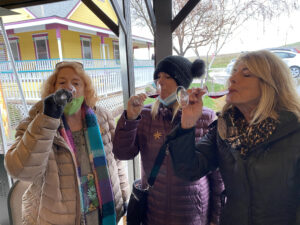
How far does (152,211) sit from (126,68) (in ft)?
4.00

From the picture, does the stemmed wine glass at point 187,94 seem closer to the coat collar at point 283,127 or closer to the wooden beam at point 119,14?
the coat collar at point 283,127

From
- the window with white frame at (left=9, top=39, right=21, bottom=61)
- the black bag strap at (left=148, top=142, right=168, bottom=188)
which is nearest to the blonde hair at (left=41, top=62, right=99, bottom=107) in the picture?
the black bag strap at (left=148, top=142, right=168, bottom=188)

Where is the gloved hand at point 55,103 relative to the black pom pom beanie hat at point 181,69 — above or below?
below

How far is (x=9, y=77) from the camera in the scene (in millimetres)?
3430

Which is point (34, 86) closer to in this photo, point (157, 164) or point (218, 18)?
point (218, 18)

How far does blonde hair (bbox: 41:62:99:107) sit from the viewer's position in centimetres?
117

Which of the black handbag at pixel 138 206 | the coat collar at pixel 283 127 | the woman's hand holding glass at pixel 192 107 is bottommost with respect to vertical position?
the black handbag at pixel 138 206

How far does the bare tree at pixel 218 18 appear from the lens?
178 centimetres

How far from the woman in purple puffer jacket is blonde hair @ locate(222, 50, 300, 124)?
0.31 metres

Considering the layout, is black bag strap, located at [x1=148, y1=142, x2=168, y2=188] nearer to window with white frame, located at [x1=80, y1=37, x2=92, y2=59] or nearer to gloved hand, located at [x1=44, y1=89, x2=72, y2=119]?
gloved hand, located at [x1=44, y1=89, x2=72, y2=119]

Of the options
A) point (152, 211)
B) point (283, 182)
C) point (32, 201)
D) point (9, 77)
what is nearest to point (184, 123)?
point (283, 182)

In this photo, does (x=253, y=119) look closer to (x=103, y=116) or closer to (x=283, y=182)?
(x=283, y=182)

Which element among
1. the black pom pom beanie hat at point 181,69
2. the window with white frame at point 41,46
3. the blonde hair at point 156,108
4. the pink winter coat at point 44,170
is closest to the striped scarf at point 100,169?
the pink winter coat at point 44,170

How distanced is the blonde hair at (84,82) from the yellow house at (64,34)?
3376mm
